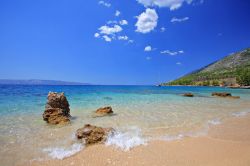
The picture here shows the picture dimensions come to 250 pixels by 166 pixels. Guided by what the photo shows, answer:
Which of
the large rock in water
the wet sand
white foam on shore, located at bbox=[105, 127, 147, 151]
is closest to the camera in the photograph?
the wet sand

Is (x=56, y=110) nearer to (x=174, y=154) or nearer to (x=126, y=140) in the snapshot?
(x=126, y=140)

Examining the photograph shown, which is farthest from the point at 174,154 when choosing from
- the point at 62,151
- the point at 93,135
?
the point at 62,151

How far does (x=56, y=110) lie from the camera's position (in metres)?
13.0

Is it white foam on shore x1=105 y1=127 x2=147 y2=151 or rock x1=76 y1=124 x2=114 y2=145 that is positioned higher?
rock x1=76 y1=124 x2=114 y2=145

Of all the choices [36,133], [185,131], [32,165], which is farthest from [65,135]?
[185,131]

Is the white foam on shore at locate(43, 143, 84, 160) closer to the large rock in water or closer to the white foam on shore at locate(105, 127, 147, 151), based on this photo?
the white foam on shore at locate(105, 127, 147, 151)

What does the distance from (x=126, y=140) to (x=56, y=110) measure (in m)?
7.36

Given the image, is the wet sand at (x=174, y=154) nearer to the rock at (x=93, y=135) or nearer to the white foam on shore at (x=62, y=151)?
the white foam on shore at (x=62, y=151)

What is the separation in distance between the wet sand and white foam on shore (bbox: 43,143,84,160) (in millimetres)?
283

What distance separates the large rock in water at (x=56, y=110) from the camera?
1180cm

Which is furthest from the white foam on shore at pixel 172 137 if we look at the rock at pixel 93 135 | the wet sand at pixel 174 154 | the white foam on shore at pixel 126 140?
the rock at pixel 93 135

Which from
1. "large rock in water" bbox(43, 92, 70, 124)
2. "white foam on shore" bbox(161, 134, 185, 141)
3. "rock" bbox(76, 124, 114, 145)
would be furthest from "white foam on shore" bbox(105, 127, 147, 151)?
"large rock in water" bbox(43, 92, 70, 124)

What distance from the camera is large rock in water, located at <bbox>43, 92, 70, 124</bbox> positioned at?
11.8m

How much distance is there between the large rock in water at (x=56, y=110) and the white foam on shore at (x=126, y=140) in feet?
16.2
